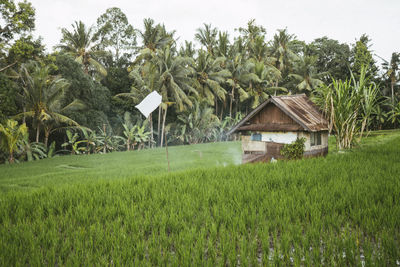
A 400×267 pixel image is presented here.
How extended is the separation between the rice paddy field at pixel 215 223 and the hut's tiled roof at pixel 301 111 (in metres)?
2.90

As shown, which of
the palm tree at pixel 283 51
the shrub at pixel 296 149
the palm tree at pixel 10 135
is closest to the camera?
the shrub at pixel 296 149

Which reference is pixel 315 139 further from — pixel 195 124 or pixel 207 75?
pixel 207 75

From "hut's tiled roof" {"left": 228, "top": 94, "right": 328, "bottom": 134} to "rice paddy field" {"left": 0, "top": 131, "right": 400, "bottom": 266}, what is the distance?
2896mm

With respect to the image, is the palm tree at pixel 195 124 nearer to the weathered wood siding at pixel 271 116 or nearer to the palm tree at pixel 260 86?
the palm tree at pixel 260 86

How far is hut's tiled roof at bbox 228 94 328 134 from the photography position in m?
7.42

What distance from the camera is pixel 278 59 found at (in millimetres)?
31844

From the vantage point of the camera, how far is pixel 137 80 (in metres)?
17.9

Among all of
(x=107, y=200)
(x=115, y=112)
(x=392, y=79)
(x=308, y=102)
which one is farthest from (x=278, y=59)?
(x=107, y=200)

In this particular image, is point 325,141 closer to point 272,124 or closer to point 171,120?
point 272,124

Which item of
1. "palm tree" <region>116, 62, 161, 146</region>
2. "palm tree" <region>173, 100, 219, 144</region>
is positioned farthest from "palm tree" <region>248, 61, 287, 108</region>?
"palm tree" <region>116, 62, 161, 146</region>

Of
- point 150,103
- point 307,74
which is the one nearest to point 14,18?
point 150,103

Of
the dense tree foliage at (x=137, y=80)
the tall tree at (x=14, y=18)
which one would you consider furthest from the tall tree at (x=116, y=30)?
the tall tree at (x=14, y=18)

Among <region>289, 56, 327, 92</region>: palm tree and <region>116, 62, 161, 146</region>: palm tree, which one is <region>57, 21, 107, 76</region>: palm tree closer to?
<region>116, 62, 161, 146</region>: palm tree

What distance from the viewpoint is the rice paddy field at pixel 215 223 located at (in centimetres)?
199
